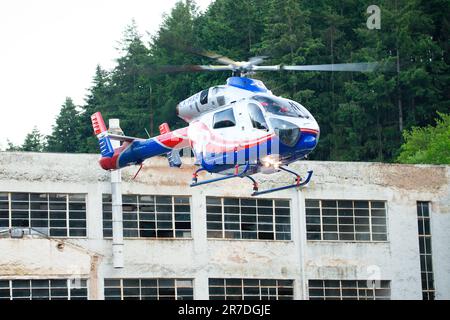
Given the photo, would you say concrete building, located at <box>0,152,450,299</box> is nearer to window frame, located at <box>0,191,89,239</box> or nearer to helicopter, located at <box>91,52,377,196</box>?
window frame, located at <box>0,191,89,239</box>

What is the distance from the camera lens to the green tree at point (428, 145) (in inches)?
2965

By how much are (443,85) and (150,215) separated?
49.3 m

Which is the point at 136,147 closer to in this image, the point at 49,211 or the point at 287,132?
the point at 49,211

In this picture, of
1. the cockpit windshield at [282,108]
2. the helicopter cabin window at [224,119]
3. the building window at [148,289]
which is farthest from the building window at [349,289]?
the cockpit windshield at [282,108]

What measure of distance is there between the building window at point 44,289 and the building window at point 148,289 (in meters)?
1.52

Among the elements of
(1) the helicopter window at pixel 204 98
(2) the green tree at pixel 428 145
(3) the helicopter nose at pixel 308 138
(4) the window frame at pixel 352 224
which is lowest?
(4) the window frame at pixel 352 224

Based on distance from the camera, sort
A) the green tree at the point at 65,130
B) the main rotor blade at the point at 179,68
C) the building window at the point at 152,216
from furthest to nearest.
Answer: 1. the green tree at the point at 65,130
2. the building window at the point at 152,216
3. the main rotor blade at the point at 179,68

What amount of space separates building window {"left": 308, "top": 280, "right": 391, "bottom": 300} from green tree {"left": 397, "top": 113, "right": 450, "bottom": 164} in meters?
20.0

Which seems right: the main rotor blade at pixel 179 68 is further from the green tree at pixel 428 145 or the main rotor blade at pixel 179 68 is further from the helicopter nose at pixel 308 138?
the green tree at pixel 428 145

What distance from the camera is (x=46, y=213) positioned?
1981 inches

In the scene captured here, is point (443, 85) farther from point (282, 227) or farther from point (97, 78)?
point (282, 227)

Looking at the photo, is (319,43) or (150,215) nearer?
(150,215)

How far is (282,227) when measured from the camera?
5391 cm
